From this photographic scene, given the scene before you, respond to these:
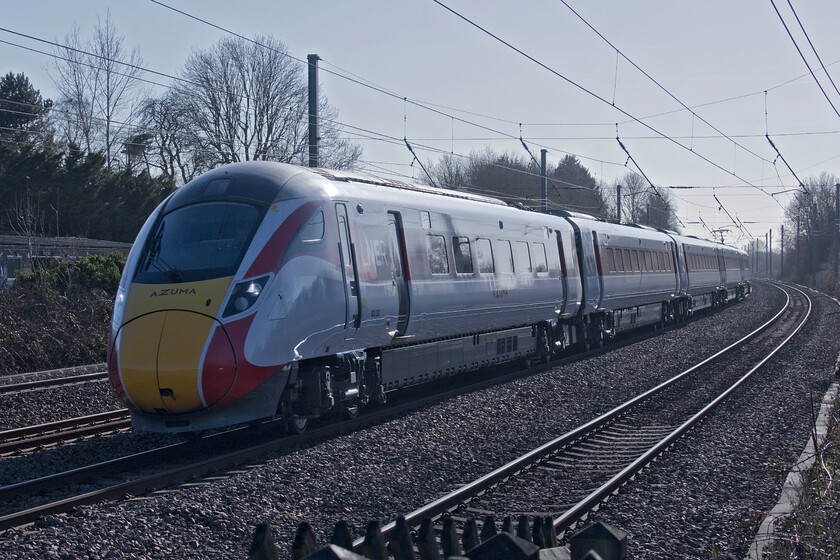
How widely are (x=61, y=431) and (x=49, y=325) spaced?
7.43 metres

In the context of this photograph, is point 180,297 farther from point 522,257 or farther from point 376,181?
point 522,257

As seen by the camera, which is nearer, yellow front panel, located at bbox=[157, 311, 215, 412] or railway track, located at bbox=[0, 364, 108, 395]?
yellow front panel, located at bbox=[157, 311, 215, 412]

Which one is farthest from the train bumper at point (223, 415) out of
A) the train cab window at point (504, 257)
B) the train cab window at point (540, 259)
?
the train cab window at point (540, 259)

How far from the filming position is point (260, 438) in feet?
31.6

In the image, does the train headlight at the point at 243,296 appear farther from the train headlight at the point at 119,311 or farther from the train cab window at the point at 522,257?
the train cab window at the point at 522,257

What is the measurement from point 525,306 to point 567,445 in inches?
228

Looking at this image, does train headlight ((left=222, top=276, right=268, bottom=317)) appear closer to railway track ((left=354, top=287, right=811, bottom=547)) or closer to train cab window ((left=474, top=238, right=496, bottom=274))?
railway track ((left=354, top=287, right=811, bottom=547))

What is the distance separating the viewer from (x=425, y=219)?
466 inches

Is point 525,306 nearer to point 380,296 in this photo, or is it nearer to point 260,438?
point 380,296

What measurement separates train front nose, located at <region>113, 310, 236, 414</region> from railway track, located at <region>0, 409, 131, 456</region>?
1.61 meters

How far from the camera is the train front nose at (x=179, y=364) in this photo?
8.22 meters

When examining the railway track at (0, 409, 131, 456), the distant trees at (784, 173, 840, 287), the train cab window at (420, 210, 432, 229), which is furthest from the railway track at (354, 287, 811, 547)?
the distant trees at (784, 173, 840, 287)

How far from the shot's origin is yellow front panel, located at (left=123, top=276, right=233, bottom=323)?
842 centimetres

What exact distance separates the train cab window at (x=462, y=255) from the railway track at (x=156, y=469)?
98.1 inches
